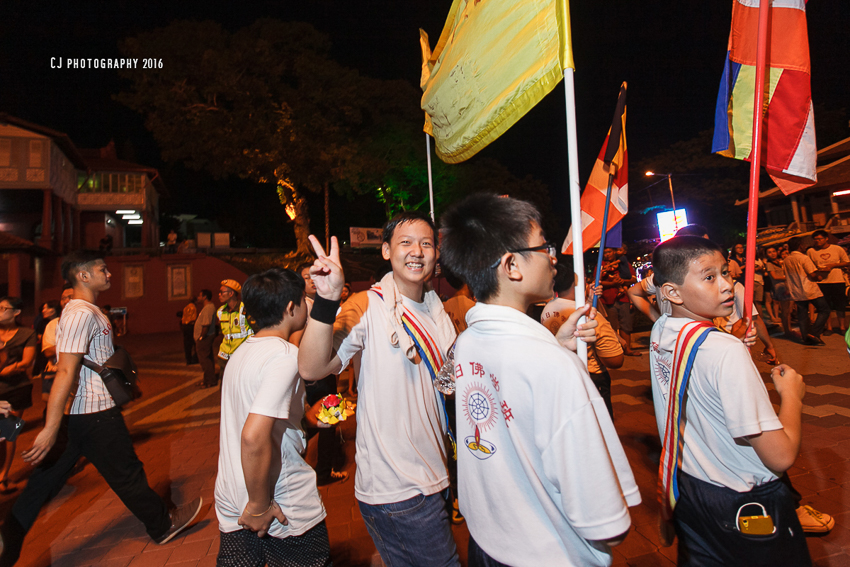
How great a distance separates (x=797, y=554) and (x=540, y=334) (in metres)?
1.37

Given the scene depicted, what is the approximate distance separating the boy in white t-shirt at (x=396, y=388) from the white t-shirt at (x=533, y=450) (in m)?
0.40

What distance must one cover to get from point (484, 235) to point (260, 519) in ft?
4.87

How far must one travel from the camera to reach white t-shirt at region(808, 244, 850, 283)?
830 centimetres

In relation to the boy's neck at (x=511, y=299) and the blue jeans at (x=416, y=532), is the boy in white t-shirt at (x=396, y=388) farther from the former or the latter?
the boy's neck at (x=511, y=299)

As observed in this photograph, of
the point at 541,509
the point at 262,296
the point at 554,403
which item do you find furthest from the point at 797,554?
the point at 262,296

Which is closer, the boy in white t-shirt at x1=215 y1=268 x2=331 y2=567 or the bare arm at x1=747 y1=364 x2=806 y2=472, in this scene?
the bare arm at x1=747 y1=364 x2=806 y2=472

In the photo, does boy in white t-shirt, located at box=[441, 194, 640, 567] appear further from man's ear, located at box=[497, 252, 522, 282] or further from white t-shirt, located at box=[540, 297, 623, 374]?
white t-shirt, located at box=[540, 297, 623, 374]

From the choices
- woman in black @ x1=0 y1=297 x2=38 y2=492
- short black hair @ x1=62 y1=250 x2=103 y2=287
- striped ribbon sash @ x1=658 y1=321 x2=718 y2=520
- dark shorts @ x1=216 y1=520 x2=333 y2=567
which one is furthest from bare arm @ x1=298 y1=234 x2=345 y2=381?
woman in black @ x1=0 y1=297 x2=38 y2=492

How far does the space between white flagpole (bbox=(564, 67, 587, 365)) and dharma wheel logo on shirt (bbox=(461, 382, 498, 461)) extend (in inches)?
16.9

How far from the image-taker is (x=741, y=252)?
10.5 meters

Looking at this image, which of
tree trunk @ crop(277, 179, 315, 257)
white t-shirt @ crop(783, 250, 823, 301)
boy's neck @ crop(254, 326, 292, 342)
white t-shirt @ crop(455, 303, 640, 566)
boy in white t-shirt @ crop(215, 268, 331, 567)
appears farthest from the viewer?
tree trunk @ crop(277, 179, 315, 257)

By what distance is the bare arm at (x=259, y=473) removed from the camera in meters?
1.77

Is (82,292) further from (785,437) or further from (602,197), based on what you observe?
(785,437)

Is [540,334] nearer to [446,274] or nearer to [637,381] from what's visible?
[446,274]
